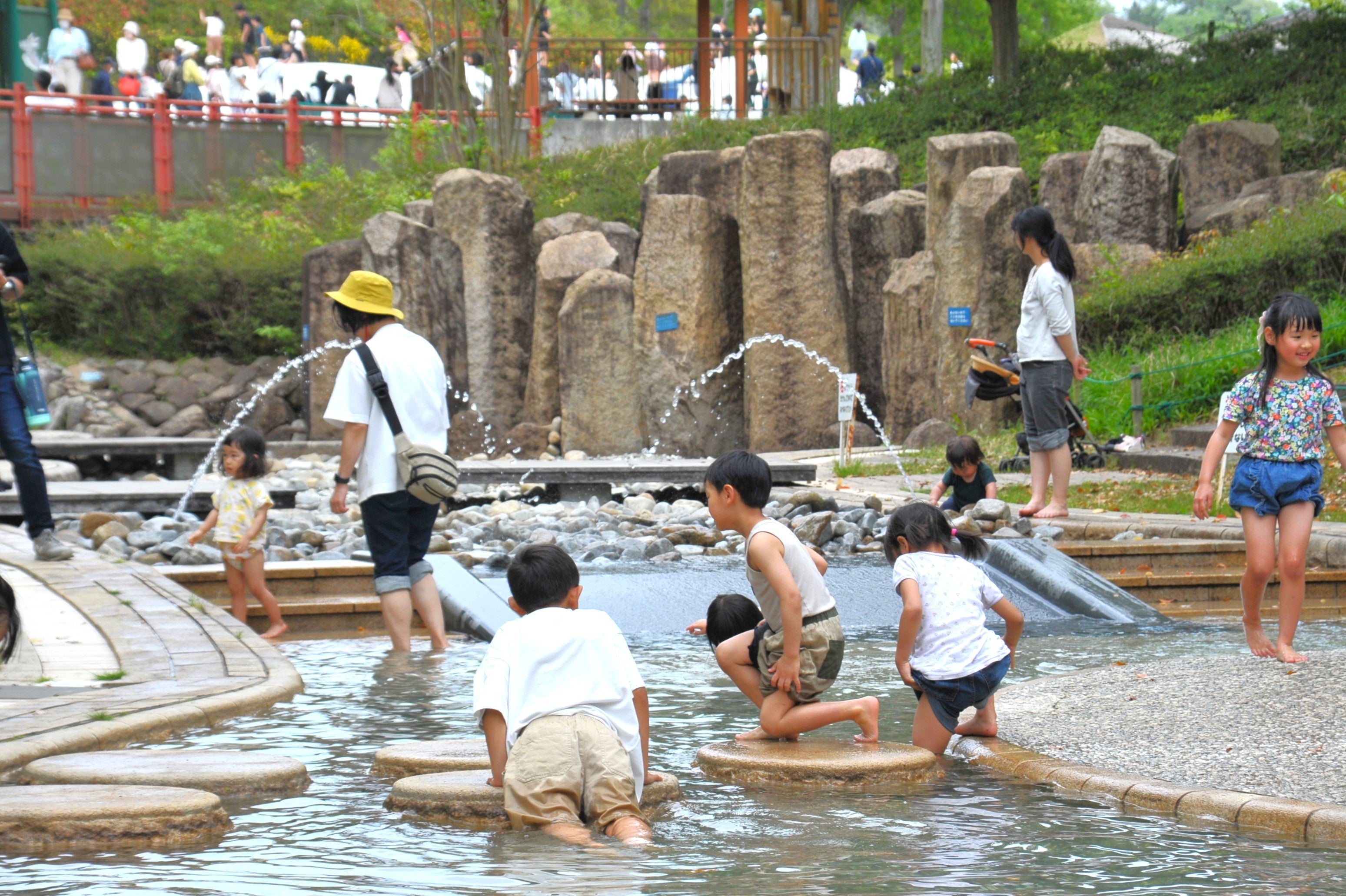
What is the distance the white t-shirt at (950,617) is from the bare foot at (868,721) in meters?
0.23

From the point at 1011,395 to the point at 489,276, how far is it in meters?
8.55

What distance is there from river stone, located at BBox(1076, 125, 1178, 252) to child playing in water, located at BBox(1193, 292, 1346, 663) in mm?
12309

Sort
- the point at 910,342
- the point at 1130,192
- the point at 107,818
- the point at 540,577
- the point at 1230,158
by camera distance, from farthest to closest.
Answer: the point at 1230,158, the point at 1130,192, the point at 910,342, the point at 540,577, the point at 107,818

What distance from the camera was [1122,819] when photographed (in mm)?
3852

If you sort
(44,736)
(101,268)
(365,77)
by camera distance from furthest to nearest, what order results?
1. (365,77)
2. (101,268)
3. (44,736)

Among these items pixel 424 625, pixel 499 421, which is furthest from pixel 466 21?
pixel 424 625

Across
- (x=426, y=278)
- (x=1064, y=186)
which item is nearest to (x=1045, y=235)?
(x=1064, y=186)

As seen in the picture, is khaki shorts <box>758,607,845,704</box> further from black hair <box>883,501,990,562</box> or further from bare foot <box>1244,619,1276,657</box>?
bare foot <box>1244,619,1276,657</box>

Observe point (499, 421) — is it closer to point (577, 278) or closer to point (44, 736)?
point (577, 278)

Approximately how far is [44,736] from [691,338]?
1289 cm

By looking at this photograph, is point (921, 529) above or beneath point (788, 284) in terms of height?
beneath

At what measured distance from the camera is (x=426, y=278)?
726 inches

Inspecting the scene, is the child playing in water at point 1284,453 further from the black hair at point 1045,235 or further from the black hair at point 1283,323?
the black hair at point 1045,235

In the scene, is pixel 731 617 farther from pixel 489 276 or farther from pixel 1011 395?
pixel 489 276
